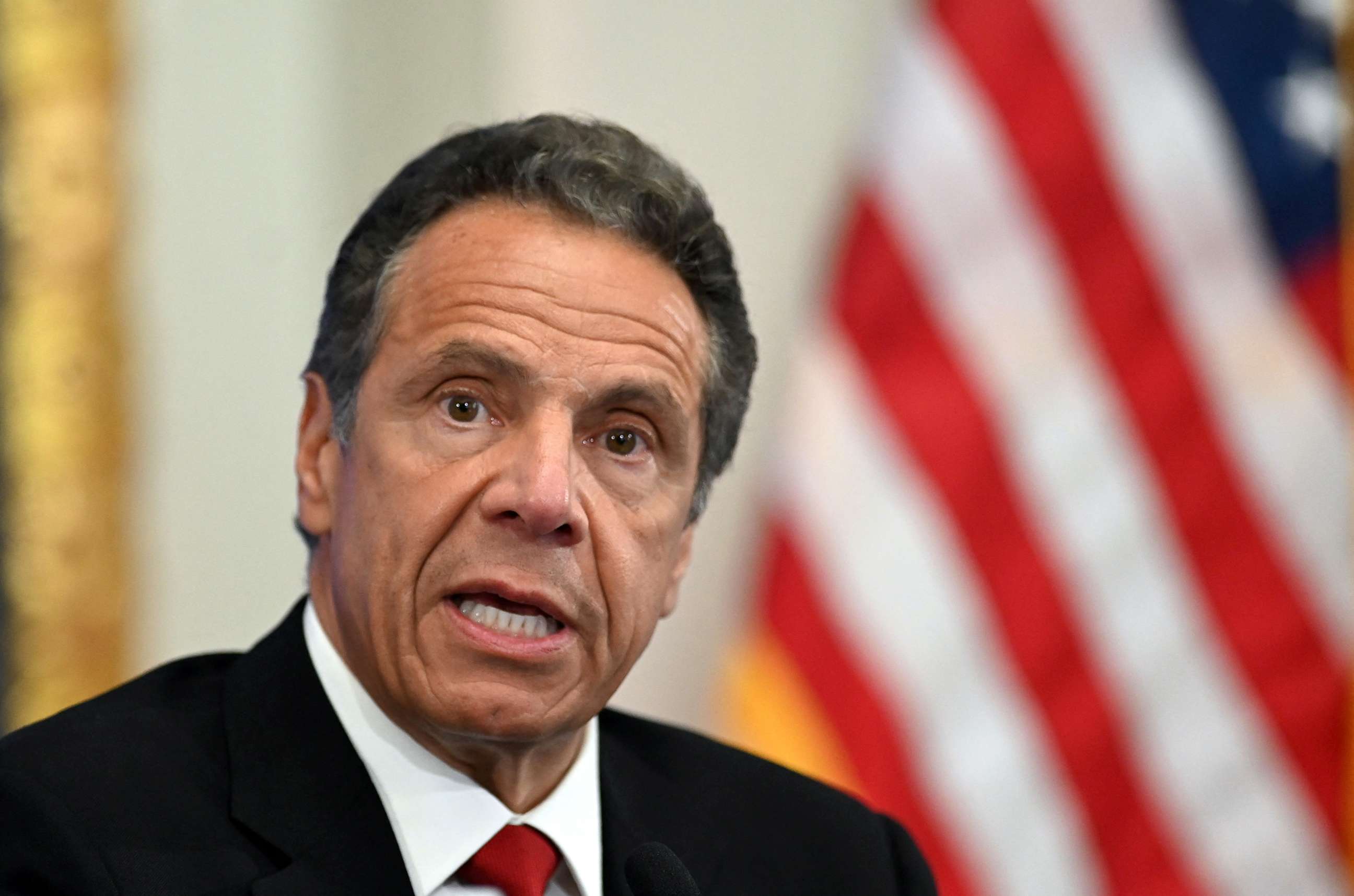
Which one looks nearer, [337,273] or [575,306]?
[575,306]

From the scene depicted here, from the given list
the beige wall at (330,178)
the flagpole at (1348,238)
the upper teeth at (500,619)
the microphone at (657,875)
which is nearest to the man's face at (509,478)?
the upper teeth at (500,619)

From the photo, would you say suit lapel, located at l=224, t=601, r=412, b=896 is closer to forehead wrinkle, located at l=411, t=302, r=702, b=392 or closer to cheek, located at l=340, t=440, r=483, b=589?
cheek, located at l=340, t=440, r=483, b=589

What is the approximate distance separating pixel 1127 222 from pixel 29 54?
2.07 m

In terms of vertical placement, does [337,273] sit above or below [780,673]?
above

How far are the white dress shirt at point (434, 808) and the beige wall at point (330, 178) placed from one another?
1.33m

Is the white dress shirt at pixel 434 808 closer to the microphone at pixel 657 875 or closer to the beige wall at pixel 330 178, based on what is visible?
the microphone at pixel 657 875

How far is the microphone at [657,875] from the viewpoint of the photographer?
132cm

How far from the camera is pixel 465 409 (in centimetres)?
159

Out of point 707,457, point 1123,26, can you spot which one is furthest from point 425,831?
point 1123,26

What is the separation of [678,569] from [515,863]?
382 mm

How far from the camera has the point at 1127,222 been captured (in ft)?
10.3

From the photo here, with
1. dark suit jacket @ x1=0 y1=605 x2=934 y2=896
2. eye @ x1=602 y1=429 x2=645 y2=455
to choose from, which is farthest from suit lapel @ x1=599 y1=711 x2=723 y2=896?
eye @ x1=602 y1=429 x2=645 y2=455

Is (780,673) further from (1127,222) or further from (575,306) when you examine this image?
(575,306)

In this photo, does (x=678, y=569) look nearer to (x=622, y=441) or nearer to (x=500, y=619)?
(x=622, y=441)
